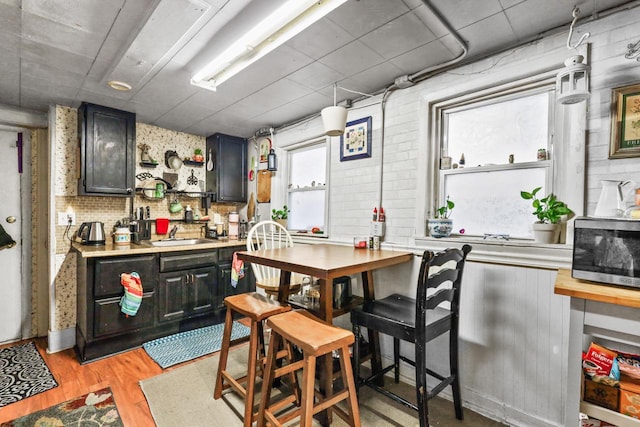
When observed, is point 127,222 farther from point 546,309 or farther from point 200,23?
point 546,309

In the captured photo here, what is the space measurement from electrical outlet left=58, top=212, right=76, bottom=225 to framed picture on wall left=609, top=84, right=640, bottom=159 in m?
4.27

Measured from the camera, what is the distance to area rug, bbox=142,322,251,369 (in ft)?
8.55

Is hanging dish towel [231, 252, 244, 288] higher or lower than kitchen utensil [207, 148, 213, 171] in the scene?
lower

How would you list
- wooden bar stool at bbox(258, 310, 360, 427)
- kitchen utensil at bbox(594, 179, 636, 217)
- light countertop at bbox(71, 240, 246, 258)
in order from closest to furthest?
wooden bar stool at bbox(258, 310, 360, 427), kitchen utensil at bbox(594, 179, 636, 217), light countertop at bbox(71, 240, 246, 258)

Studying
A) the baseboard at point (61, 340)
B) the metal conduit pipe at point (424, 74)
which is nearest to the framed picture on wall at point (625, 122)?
the metal conduit pipe at point (424, 74)

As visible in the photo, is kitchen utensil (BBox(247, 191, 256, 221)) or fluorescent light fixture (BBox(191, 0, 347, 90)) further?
kitchen utensil (BBox(247, 191, 256, 221))

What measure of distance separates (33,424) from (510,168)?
339 cm

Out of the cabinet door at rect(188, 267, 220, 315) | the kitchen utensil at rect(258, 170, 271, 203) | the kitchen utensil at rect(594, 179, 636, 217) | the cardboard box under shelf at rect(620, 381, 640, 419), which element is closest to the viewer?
the cardboard box under shelf at rect(620, 381, 640, 419)

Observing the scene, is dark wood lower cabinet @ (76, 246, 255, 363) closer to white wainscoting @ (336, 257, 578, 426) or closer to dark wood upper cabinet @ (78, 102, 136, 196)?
Result: dark wood upper cabinet @ (78, 102, 136, 196)

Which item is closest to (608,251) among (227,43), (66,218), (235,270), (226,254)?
(227,43)

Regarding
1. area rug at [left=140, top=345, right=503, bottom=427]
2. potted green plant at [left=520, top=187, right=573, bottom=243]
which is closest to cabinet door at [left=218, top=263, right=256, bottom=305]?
area rug at [left=140, top=345, right=503, bottom=427]

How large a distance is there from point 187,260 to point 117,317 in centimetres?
76

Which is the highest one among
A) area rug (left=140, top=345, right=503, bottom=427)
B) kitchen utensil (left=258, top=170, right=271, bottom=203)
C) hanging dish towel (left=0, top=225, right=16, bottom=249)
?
kitchen utensil (left=258, top=170, right=271, bottom=203)

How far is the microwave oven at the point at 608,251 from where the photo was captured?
1205mm
